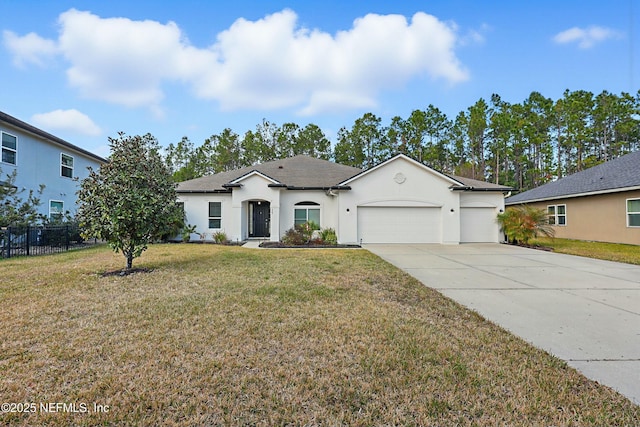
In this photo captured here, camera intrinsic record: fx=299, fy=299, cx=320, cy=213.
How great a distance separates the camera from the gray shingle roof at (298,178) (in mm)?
16250

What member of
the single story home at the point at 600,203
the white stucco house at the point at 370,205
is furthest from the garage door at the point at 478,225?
the single story home at the point at 600,203

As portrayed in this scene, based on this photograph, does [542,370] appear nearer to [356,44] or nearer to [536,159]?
[356,44]

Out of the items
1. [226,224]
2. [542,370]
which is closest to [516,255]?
[542,370]

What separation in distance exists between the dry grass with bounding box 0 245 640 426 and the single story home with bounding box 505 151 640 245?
15.4 meters

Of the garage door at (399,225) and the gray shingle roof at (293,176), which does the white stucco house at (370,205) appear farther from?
the gray shingle roof at (293,176)

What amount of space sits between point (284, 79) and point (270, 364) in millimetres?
18033

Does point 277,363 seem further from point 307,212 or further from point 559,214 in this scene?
point 559,214

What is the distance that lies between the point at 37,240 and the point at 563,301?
17.6 metres

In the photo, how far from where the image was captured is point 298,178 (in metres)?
17.6

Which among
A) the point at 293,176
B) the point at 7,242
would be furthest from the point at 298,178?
the point at 7,242

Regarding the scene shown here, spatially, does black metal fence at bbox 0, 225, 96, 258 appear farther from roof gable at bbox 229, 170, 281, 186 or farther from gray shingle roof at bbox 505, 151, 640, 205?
gray shingle roof at bbox 505, 151, 640, 205

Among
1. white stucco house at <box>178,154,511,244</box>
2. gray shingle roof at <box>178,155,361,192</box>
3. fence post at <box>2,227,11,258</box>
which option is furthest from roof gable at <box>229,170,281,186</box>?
fence post at <box>2,227,11,258</box>

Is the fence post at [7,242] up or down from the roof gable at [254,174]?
down

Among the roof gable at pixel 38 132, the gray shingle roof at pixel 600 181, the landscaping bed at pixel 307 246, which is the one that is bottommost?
the landscaping bed at pixel 307 246
